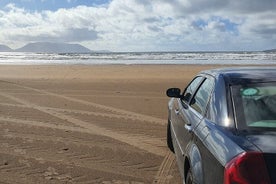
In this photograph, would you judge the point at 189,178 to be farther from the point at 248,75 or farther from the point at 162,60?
the point at 162,60

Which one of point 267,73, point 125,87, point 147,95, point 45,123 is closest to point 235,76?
point 267,73

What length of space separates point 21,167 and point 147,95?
8.23 m

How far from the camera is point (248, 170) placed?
2.60m

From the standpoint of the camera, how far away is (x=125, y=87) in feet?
54.0

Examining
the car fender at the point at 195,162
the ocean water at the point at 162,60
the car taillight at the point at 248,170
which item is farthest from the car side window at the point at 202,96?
the ocean water at the point at 162,60

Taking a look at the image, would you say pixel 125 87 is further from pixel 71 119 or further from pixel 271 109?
pixel 271 109

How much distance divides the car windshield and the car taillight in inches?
21.1

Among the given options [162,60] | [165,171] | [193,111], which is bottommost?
[165,171]

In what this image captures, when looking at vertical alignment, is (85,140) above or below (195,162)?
below

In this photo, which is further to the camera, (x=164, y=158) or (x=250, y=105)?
(x=164, y=158)

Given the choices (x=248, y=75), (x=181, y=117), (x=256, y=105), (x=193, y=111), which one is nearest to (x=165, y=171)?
(x=181, y=117)

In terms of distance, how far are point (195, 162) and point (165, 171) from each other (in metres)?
2.31

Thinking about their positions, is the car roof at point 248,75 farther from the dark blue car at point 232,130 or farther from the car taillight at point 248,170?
the car taillight at point 248,170

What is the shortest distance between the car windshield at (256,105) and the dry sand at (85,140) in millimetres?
2139
